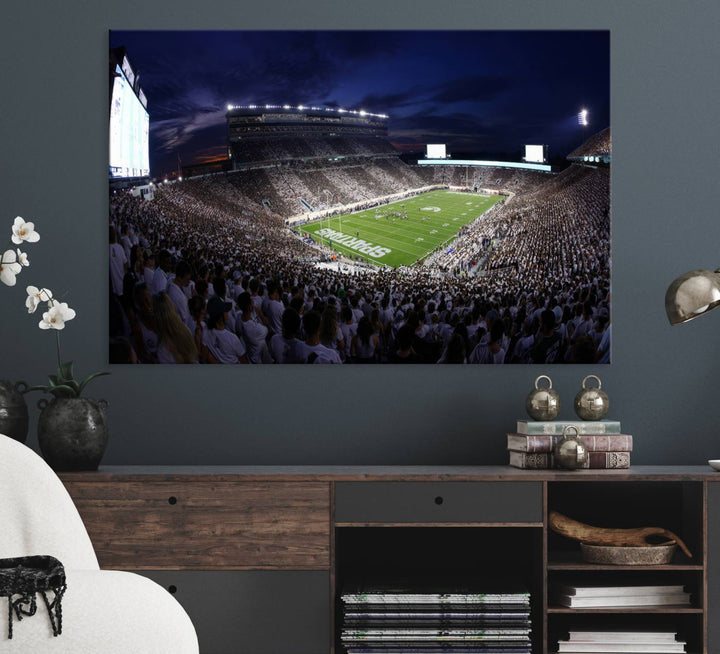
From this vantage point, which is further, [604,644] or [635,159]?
[635,159]

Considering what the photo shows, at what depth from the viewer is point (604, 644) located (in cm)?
250

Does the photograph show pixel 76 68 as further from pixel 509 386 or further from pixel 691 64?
pixel 691 64

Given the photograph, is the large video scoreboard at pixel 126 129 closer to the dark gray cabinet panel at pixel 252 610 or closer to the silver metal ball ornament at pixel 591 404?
the dark gray cabinet panel at pixel 252 610

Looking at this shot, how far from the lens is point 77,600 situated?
1.68 metres

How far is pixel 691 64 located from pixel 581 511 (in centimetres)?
158

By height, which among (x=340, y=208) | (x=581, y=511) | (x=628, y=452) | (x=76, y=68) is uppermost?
(x=76, y=68)

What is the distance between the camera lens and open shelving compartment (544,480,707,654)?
2494mm

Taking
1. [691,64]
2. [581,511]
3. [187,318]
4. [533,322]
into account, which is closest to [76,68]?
[187,318]

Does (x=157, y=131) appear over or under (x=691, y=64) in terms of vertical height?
under

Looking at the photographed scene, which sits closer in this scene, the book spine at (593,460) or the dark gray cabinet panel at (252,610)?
the dark gray cabinet panel at (252,610)

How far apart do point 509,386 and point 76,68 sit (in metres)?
1.85

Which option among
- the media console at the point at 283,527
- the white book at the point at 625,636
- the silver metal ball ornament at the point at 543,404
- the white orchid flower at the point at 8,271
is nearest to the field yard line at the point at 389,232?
the silver metal ball ornament at the point at 543,404

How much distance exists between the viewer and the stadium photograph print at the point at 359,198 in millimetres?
2918

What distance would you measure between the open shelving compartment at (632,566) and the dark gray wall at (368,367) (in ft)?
0.49
